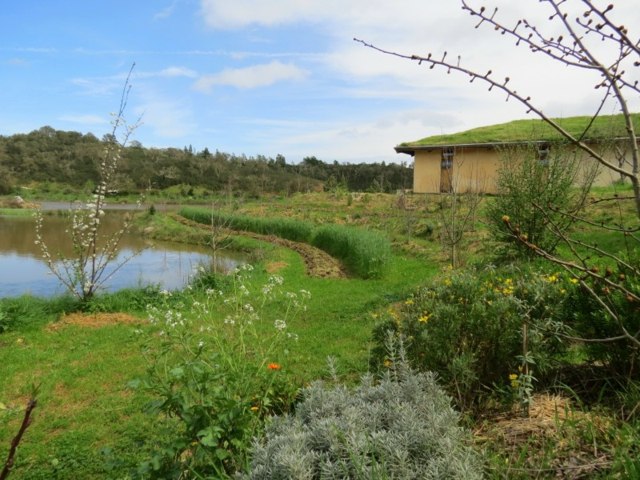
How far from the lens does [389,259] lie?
1183 cm

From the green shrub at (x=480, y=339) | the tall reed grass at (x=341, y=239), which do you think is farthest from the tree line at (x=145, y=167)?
the green shrub at (x=480, y=339)

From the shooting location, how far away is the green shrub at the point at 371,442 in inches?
64.3

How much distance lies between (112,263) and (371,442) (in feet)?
51.1

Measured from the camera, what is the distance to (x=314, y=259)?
47.0 ft

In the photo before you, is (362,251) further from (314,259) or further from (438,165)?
(438,165)

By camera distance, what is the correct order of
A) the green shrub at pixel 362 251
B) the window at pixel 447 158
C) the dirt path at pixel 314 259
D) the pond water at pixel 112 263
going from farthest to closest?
1. the window at pixel 447 158
2. the dirt path at pixel 314 259
3. the pond water at pixel 112 263
4. the green shrub at pixel 362 251

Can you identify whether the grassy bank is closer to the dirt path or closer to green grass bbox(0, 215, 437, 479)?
green grass bbox(0, 215, 437, 479)

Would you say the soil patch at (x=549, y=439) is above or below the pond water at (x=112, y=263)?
above

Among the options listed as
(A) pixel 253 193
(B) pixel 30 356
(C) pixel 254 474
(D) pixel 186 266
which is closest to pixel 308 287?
(B) pixel 30 356

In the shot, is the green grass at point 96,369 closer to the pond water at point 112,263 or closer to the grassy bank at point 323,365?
the grassy bank at point 323,365

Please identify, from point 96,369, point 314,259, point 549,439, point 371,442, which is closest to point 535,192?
point 549,439

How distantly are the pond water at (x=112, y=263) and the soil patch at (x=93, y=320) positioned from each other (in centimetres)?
110

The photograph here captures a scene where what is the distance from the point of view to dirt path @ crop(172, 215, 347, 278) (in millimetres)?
12148

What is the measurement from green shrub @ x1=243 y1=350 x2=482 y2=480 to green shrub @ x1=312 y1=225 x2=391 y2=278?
936 centimetres
